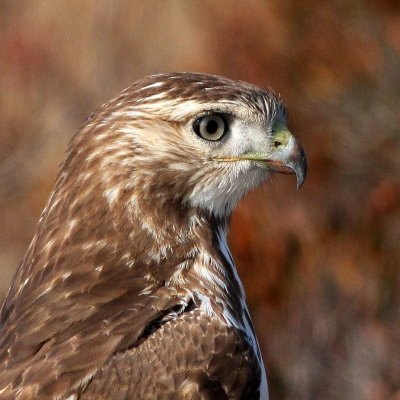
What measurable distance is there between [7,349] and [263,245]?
15.8 feet

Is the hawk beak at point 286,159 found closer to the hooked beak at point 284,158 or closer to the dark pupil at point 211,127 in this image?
the hooked beak at point 284,158

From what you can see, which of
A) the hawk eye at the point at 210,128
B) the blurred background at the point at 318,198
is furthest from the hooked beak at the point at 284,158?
the blurred background at the point at 318,198

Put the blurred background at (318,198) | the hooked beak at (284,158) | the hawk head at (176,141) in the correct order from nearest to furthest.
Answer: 1. the hawk head at (176,141)
2. the hooked beak at (284,158)
3. the blurred background at (318,198)

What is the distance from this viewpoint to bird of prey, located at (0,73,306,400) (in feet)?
13.5

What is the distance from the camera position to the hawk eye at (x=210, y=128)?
449 cm

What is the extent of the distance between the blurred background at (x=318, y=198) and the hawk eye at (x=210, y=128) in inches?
144

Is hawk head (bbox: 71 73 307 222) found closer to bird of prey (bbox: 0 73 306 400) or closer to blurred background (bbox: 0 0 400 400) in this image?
bird of prey (bbox: 0 73 306 400)

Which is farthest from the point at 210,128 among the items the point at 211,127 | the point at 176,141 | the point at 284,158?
the point at 284,158

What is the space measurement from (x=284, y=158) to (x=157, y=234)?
52 cm

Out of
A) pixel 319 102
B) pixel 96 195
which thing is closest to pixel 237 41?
pixel 319 102

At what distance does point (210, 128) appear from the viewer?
14.8 feet

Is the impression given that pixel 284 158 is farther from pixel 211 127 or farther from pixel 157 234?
pixel 157 234

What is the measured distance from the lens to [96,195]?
176 inches

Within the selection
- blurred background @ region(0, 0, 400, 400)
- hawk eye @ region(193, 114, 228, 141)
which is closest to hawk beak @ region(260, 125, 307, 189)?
hawk eye @ region(193, 114, 228, 141)
